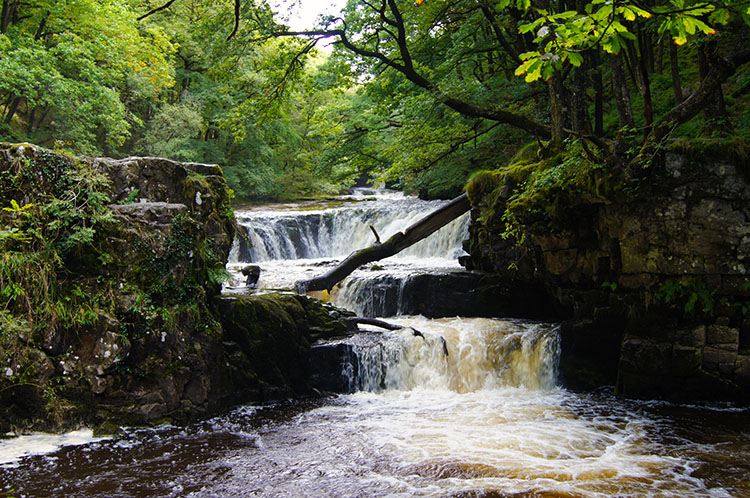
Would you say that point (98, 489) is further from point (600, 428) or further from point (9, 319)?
point (600, 428)

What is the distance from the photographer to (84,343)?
5.73 meters

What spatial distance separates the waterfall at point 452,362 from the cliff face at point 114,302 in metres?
1.44

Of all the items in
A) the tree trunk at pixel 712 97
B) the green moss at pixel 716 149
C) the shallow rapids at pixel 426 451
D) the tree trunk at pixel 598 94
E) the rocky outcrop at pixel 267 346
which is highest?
the tree trunk at pixel 598 94

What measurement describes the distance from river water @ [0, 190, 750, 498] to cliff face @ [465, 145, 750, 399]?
0.40 metres

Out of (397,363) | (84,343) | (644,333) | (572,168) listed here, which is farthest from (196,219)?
(644,333)

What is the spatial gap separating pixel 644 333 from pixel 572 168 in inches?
103

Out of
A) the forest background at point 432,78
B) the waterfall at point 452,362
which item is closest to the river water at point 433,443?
the waterfall at point 452,362

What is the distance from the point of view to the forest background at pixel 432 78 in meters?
6.84

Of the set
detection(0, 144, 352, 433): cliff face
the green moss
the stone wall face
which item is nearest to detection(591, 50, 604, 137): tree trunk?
the green moss

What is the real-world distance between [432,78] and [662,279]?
25.0ft

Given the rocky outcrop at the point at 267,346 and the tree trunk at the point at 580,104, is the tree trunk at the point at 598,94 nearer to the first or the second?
the tree trunk at the point at 580,104

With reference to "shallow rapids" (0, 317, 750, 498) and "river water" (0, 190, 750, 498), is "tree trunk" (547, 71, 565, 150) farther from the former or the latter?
"shallow rapids" (0, 317, 750, 498)

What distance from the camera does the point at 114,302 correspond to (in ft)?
19.7

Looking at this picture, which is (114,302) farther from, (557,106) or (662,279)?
(557,106)
